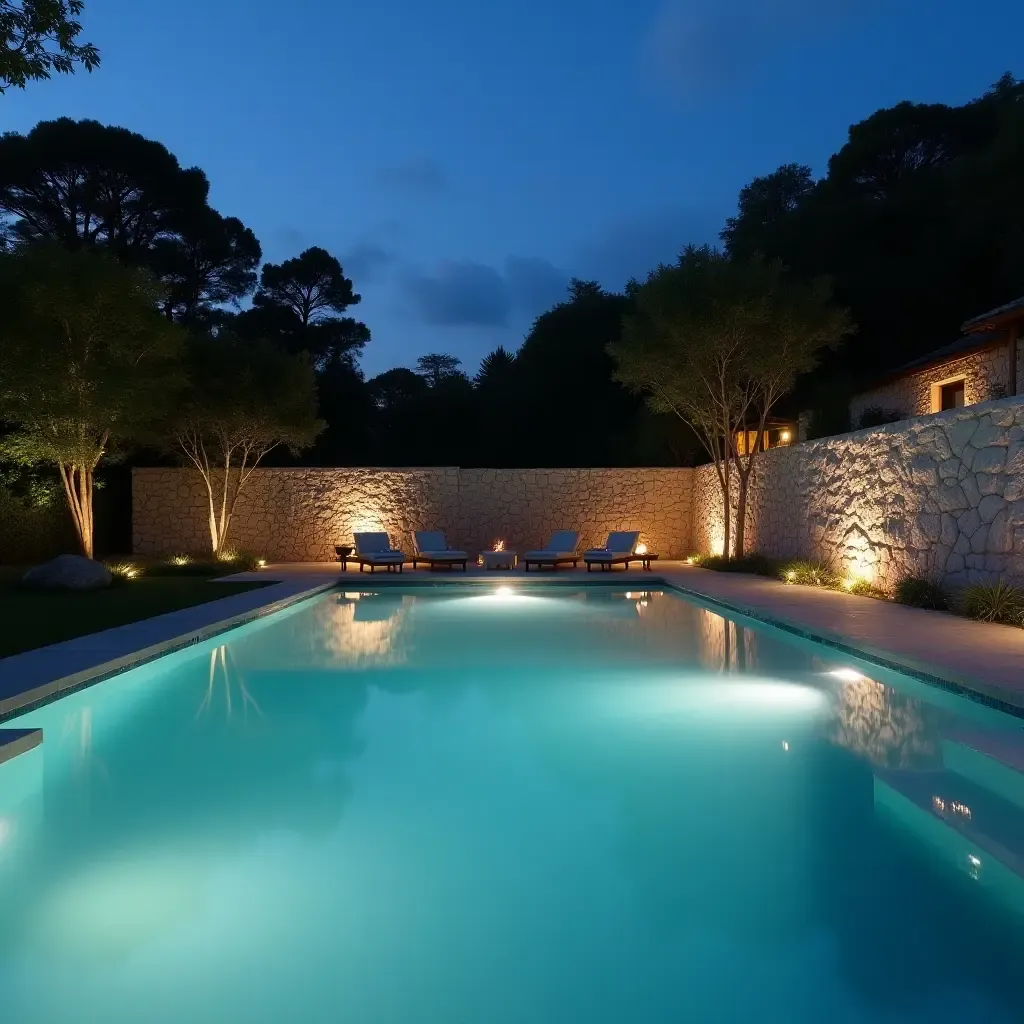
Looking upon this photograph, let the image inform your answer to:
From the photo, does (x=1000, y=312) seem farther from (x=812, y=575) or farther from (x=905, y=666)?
(x=905, y=666)

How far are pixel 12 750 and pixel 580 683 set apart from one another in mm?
3879

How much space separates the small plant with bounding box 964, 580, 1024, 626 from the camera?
300 inches

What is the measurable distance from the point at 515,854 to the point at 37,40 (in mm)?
7556

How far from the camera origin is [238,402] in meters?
15.8

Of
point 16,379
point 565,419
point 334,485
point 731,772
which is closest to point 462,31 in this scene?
point 565,419

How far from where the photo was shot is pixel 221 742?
16.8 feet

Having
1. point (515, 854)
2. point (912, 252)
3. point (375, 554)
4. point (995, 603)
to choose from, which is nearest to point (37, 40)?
point (515, 854)

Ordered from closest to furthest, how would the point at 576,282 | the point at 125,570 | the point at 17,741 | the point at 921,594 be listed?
the point at 17,741, the point at 921,594, the point at 125,570, the point at 576,282

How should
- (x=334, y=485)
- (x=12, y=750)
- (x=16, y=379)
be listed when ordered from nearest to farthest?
1. (x=12, y=750)
2. (x=16, y=379)
3. (x=334, y=485)

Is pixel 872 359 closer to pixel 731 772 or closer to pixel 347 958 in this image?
pixel 731 772

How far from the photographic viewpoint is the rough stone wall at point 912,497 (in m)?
8.17

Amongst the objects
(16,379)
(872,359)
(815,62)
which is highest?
(815,62)

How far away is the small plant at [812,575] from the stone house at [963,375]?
3.78 metres

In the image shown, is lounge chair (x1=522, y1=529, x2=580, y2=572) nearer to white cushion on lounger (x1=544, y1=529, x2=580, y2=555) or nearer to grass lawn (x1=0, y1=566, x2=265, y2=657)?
white cushion on lounger (x1=544, y1=529, x2=580, y2=555)
